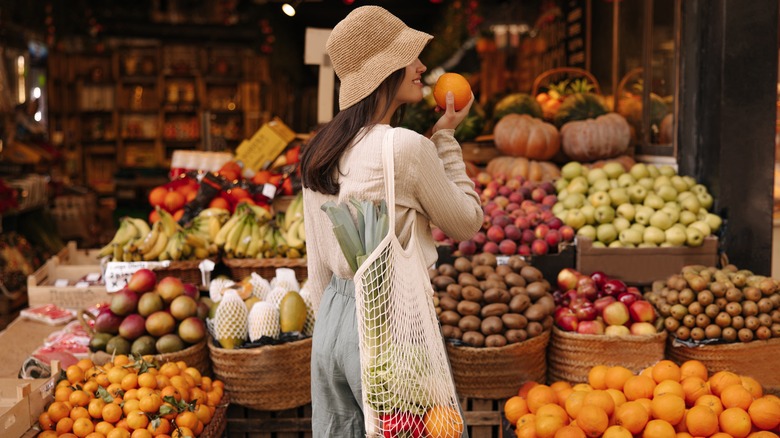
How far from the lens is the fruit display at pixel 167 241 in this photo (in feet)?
13.6

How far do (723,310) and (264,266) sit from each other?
2324 millimetres

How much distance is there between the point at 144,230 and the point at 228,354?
1.49 meters

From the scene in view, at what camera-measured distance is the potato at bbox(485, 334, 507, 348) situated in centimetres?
334

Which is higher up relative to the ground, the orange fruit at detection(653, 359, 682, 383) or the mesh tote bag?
the mesh tote bag

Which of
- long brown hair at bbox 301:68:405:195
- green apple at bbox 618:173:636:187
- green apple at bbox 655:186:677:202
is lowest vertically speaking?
green apple at bbox 655:186:677:202

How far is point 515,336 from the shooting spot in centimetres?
336

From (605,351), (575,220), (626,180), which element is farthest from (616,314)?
(626,180)

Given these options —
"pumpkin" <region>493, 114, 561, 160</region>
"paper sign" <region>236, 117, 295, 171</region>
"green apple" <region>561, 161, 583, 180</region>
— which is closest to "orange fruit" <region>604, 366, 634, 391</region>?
"green apple" <region>561, 161, 583, 180</region>

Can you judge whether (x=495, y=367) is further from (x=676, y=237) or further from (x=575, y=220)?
(x=676, y=237)

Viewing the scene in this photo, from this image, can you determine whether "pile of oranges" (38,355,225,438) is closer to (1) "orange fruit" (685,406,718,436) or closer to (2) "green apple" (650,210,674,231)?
(1) "orange fruit" (685,406,718,436)

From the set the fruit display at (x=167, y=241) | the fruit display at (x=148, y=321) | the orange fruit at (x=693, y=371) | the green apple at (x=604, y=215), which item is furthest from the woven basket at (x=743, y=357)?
the fruit display at (x=167, y=241)

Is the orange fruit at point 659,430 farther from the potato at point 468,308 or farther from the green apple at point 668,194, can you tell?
the green apple at point 668,194

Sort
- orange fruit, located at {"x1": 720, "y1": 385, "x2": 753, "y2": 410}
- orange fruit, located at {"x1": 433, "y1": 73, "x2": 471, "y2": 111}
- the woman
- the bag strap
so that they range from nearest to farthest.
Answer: the bag strap < the woman < orange fruit, located at {"x1": 433, "y1": 73, "x2": 471, "y2": 111} < orange fruit, located at {"x1": 720, "y1": 385, "x2": 753, "y2": 410}

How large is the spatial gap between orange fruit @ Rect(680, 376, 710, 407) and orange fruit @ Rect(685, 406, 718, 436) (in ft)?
0.50
